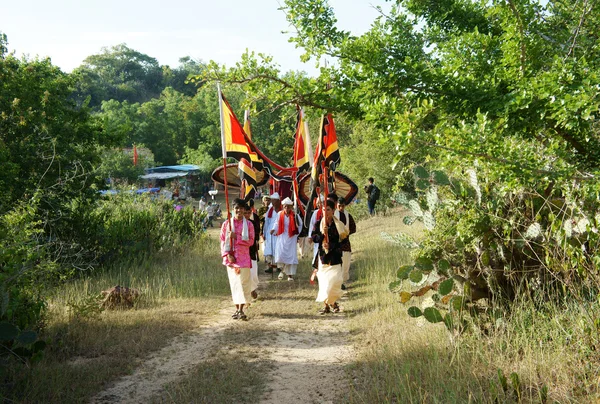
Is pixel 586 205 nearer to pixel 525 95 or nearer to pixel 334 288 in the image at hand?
pixel 525 95

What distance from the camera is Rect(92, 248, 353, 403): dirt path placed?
18.3ft

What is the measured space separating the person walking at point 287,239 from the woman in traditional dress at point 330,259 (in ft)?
10.6

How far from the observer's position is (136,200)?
1730 cm

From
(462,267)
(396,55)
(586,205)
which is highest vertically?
(396,55)

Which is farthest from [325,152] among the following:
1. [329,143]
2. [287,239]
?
[287,239]

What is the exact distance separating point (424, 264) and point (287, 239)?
22.0 feet

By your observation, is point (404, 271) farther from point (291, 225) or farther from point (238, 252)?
point (291, 225)

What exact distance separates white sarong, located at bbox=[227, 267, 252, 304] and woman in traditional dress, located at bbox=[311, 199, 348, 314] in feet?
3.69

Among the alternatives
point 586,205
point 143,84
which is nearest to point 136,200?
point 586,205

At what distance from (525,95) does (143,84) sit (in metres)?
107

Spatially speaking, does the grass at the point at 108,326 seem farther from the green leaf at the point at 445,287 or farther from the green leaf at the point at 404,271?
the green leaf at the point at 445,287

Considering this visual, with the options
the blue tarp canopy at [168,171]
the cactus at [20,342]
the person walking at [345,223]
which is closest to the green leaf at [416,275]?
the cactus at [20,342]

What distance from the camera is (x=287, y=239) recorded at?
1265 cm

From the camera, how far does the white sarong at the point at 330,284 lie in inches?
356
